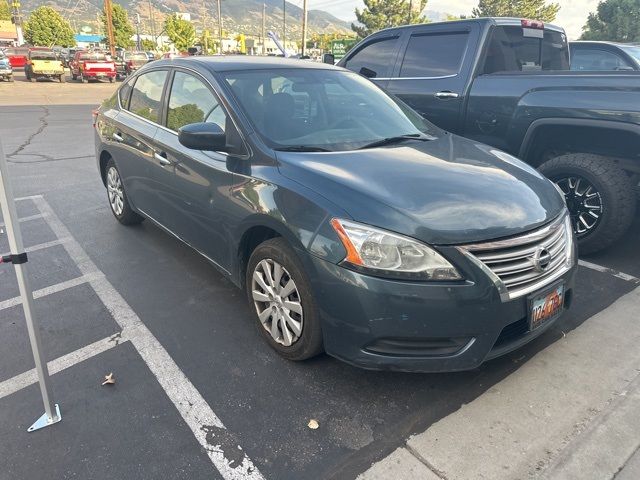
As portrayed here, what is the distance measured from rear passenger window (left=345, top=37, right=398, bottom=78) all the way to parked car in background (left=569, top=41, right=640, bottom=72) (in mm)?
3331

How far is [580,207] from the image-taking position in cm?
441

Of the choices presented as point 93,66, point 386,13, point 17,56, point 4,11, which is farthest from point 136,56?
point 4,11

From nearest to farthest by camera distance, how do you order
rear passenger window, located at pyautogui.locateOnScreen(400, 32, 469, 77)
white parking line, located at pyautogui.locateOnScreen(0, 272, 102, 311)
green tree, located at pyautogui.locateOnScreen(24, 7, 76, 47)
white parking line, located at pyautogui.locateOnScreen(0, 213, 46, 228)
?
white parking line, located at pyautogui.locateOnScreen(0, 272, 102, 311), rear passenger window, located at pyautogui.locateOnScreen(400, 32, 469, 77), white parking line, located at pyautogui.locateOnScreen(0, 213, 46, 228), green tree, located at pyautogui.locateOnScreen(24, 7, 76, 47)

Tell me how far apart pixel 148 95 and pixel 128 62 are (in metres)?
35.0

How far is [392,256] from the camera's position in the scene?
7.60 feet

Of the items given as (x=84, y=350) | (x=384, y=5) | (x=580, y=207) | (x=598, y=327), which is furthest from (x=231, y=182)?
(x=384, y=5)

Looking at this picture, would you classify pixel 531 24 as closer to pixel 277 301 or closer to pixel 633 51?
pixel 633 51

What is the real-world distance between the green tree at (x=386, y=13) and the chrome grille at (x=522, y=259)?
1913 inches

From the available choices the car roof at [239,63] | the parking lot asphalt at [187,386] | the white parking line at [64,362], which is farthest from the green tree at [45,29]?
the white parking line at [64,362]

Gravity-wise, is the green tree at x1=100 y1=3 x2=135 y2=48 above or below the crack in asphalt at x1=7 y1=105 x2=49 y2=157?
above

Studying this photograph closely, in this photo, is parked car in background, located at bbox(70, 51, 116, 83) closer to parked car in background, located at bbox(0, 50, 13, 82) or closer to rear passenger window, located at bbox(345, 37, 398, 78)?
parked car in background, located at bbox(0, 50, 13, 82)

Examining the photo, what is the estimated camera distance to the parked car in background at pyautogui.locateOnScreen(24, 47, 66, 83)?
2675 cm

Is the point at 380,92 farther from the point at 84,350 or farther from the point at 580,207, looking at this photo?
the point at 84,350

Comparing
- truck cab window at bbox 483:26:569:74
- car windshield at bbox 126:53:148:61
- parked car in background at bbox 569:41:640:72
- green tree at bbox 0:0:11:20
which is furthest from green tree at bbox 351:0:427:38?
green tree at bbox 0:0:11:20
